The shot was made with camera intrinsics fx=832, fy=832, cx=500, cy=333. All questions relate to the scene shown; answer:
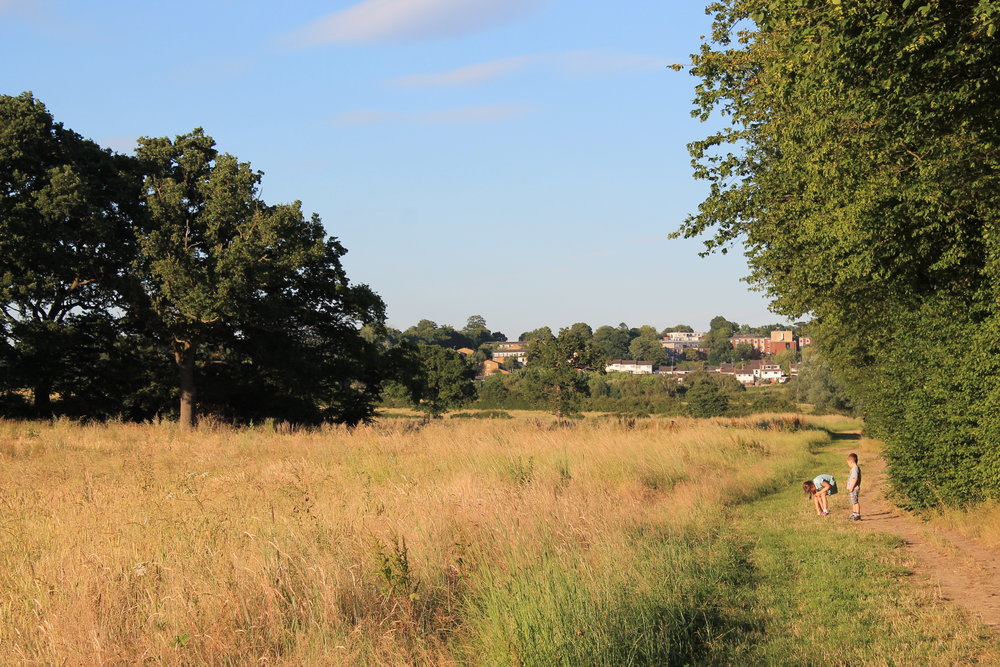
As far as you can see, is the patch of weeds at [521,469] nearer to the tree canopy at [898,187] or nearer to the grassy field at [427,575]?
the grassy field at [427,575]

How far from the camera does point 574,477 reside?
1545 cm

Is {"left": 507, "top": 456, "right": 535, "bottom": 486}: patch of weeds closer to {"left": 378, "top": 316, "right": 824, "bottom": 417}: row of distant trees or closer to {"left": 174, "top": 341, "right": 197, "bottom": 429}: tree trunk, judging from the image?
{"left": 174, "top": 341, "right": 197, "bottom": 429}: tree trunk

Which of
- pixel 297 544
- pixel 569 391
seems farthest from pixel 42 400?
pixel 569 391

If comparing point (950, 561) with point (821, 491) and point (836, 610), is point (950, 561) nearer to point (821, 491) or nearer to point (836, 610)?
point (836, 610)

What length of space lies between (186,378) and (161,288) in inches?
175

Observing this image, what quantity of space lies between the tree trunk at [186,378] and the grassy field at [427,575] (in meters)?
18.3

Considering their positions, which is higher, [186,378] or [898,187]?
[898,187]

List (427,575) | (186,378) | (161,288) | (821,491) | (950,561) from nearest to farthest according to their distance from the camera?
1. (427,575)
2. (950,561)
3. (821,491)
4. (161,288)
5. (186,378)

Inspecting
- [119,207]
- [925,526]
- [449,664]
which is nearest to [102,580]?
[449,664]

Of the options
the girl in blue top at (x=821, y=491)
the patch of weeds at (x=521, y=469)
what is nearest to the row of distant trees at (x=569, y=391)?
the patch of weeds at (x=521, y=469)

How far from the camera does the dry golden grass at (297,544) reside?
6.00m

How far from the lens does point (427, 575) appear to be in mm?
7750

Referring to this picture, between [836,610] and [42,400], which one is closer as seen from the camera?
[836,610]

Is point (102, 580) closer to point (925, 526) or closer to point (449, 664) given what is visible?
point (449, 664)
